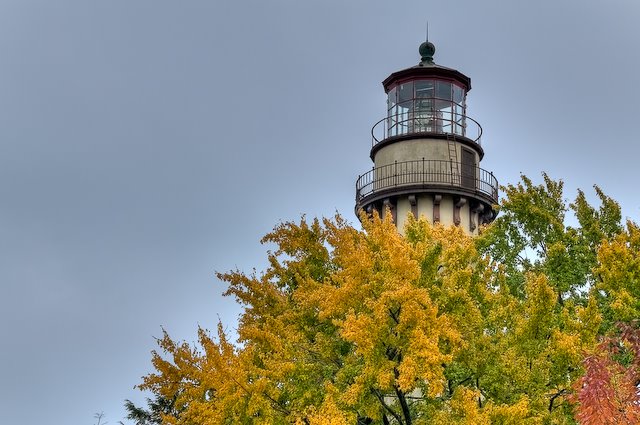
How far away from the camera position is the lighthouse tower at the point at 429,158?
32.4m

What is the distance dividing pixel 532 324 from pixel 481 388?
1.73 meters

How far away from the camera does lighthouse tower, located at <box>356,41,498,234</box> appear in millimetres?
32438

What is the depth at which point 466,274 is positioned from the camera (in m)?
18.9

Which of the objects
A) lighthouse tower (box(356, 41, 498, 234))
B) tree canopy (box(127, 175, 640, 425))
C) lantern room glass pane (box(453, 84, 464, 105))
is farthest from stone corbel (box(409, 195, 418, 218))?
tree canopy (box(127, 175, 640, 425))

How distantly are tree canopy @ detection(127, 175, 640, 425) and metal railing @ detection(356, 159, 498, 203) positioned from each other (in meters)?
9.10

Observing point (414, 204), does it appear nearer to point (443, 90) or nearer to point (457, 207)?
point (457, 207)

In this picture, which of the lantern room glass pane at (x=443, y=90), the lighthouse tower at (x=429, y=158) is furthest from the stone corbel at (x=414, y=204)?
the lantern room glass pane at (x=443, y=90)

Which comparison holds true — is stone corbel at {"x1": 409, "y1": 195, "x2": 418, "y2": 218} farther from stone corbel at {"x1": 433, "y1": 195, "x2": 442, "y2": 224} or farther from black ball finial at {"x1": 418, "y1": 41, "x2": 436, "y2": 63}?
black ball finial at {"x1": 418, "y1": 41, "x2": 436, "y2": 63}

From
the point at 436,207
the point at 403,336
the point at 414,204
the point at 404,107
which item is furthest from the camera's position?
the point at 404,107

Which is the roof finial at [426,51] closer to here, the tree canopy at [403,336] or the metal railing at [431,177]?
the metal railing at [431,177]

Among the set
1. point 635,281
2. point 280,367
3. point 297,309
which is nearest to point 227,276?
point 297,309

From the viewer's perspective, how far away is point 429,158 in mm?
32750

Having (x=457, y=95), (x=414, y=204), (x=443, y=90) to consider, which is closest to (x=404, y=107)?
(x=443, y=90)

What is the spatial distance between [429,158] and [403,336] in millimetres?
16737
